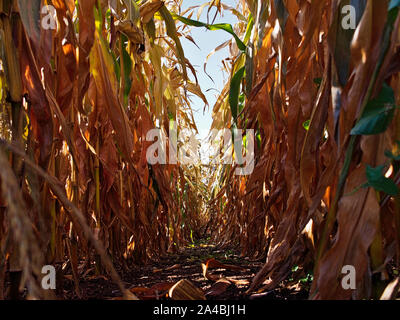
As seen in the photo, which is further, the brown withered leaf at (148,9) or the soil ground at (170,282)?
the brown withered leaf at (148,9)

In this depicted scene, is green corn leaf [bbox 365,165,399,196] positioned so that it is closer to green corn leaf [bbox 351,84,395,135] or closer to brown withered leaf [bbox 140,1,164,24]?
green corn leaf [bbox 351,84,395,135]

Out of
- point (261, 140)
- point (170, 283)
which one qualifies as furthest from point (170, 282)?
point (261, 140)

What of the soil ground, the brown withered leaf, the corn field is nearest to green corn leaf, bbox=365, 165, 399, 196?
the corn field

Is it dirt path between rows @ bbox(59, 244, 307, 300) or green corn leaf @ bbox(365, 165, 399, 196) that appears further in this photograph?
dirt path between rows @ bbox(59, 244, 307, 300)

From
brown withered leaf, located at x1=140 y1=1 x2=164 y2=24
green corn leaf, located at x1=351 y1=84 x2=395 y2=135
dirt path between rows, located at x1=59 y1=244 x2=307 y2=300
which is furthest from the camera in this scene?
brown withered leaf, located at x1=140 y1=1 x2=164 y2=24

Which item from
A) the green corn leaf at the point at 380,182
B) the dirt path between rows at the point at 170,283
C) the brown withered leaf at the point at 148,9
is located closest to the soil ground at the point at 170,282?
the dirt path between rows at the point at 170,283

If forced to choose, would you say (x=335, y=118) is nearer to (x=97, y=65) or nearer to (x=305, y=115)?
(x=305, y=115)

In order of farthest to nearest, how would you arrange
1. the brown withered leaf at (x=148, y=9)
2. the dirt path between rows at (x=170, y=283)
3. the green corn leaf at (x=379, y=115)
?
the brown withered leaf at (x=148, y=9) → the dirt path between rows at (x=170, y=283) → the green corn leaf at (x=379, y=115)

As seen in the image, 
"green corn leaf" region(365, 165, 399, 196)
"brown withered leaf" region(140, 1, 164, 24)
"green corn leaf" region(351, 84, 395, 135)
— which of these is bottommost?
"green corn leaf" region(365, 165, 399, 196)

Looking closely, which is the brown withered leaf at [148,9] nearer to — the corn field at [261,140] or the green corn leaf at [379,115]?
the corn field at [261,140]

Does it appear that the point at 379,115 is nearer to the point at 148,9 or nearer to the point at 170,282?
the point at 170,282

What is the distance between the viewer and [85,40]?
75 cm

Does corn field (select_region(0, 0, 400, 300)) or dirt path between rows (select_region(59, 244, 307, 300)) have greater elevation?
corn field (select_region(0, 0, 400, 300))
